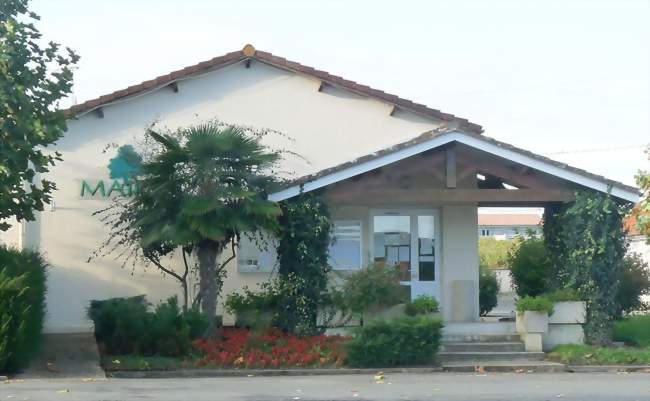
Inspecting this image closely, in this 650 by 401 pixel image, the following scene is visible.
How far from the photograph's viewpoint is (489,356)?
1898 cm

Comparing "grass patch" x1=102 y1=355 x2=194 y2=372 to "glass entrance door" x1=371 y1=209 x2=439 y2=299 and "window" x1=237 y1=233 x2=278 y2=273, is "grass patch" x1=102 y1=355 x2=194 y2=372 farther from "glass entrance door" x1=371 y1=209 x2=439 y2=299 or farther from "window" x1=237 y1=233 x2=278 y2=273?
"glass entrance door" x1=371 y1=209 x2=439 y2=299

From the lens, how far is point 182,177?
61.1ft

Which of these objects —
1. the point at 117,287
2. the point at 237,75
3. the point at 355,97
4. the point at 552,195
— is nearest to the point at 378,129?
the point at 355,97

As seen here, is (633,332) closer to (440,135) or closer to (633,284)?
(633,284)

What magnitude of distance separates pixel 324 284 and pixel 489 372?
3.57 metres

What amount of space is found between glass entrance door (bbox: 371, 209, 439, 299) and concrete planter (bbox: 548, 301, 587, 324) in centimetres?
296

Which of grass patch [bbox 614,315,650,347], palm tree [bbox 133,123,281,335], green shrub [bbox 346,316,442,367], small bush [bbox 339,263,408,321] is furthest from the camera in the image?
→ grass patch [bbox 614,315,650,347]

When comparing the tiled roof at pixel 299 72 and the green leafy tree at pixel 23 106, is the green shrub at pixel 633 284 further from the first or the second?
the green leafy tree at pixel 23 106

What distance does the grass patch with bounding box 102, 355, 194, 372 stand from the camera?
17.2 metres

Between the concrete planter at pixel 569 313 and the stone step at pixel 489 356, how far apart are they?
0.95m

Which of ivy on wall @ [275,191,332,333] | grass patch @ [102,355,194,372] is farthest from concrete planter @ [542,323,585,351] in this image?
grass patch @ [102,355,194,372]

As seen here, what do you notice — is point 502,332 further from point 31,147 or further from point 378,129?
point 31,147

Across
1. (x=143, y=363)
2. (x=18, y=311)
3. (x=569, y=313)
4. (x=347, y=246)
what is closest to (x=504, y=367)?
(x=569, y=313)

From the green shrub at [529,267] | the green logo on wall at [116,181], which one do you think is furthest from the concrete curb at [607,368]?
the green logo on wall at [116,181]
